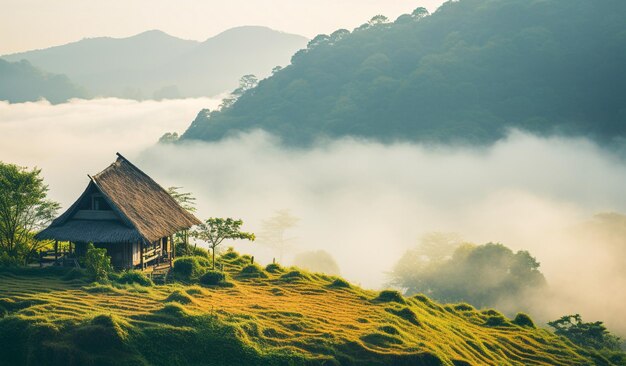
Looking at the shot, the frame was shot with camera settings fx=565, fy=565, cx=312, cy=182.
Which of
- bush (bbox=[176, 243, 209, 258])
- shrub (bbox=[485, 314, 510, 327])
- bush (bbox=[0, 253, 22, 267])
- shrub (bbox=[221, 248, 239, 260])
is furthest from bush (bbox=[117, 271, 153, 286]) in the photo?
shrub (bbox=[485, 314, 510, 327])

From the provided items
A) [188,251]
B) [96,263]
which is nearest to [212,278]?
[96,263]

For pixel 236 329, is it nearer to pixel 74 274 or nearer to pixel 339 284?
pixel 74 274

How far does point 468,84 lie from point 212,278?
512 ft

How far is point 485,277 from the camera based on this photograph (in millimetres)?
73438

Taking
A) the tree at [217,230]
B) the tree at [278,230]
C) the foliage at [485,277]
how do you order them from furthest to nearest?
the tree at [278,230] → the foliage at [485,277] → the tree at [217,230]

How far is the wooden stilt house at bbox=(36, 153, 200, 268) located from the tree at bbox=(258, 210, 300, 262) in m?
74.7

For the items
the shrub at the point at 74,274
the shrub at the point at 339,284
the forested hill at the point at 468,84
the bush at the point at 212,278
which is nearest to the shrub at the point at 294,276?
the shrub at the point at 339,284

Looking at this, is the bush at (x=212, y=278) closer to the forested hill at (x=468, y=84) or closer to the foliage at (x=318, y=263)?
the foliage at (x=318, y=263)

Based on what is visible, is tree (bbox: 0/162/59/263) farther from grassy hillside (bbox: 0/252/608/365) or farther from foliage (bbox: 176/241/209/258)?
foliage (bbox: 176/241/209/258)

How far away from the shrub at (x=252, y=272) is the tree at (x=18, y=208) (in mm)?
13817

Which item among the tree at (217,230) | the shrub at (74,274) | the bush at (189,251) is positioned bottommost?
the shrub at (74,274)

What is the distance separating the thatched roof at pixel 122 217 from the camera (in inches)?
1373

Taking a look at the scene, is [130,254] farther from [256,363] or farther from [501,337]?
[501,337]

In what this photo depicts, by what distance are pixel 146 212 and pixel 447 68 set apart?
160 meters
